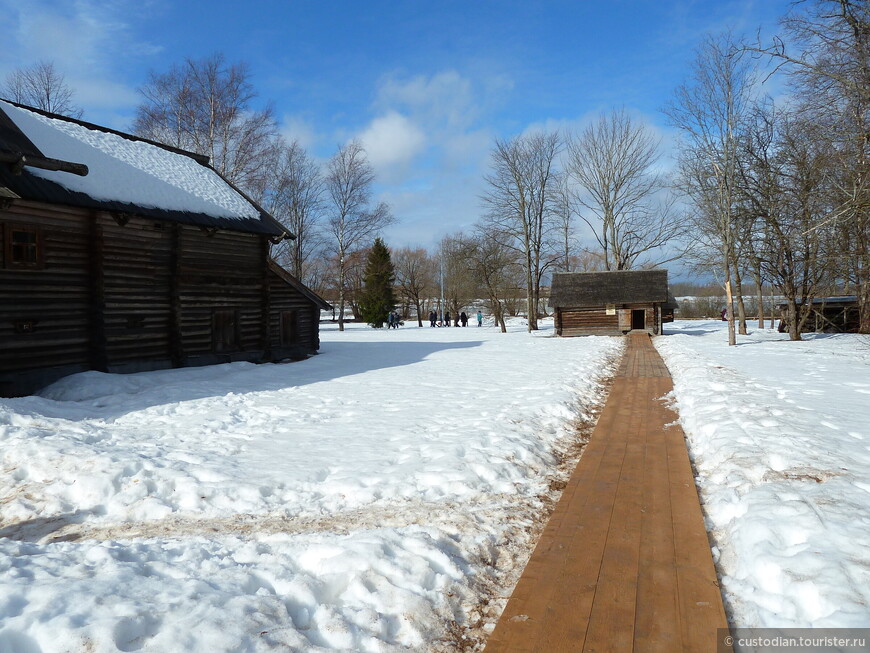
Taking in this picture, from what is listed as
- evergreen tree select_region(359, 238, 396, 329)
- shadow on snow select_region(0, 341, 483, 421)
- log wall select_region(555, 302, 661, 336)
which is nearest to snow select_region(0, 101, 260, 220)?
shadow on snow select_region(0, 341, 483, 421)

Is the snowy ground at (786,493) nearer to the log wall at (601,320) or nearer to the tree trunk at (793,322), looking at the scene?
the tree trunk at (793,322)

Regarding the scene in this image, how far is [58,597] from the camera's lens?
9.53 ft

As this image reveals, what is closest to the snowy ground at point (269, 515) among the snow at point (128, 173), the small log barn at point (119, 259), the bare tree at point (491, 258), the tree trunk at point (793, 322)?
the small log barn at point (119, 259)

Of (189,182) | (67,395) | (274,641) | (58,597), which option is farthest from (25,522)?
(189,182)

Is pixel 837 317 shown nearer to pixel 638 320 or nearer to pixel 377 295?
pixel 638 320

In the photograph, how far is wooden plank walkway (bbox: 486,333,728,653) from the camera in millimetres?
2912

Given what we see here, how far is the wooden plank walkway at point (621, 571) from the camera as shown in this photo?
2912mm

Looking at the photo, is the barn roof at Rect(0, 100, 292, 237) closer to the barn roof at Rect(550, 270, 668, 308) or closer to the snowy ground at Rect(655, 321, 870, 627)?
the snowy ground at Rect(655, 321, 870, 627)

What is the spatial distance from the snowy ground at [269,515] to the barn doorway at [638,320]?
2377 centimetres

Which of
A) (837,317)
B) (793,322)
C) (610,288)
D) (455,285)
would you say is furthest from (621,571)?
(455,285)

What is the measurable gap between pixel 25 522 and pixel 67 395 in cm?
676

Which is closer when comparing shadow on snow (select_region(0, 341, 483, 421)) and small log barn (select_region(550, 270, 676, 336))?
shadow on snow (select_region(0, 341, 483, 421))

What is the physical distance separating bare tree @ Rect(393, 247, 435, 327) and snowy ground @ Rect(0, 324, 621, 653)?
168 feet

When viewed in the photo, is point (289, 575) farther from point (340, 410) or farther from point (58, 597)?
point (340, 410)
